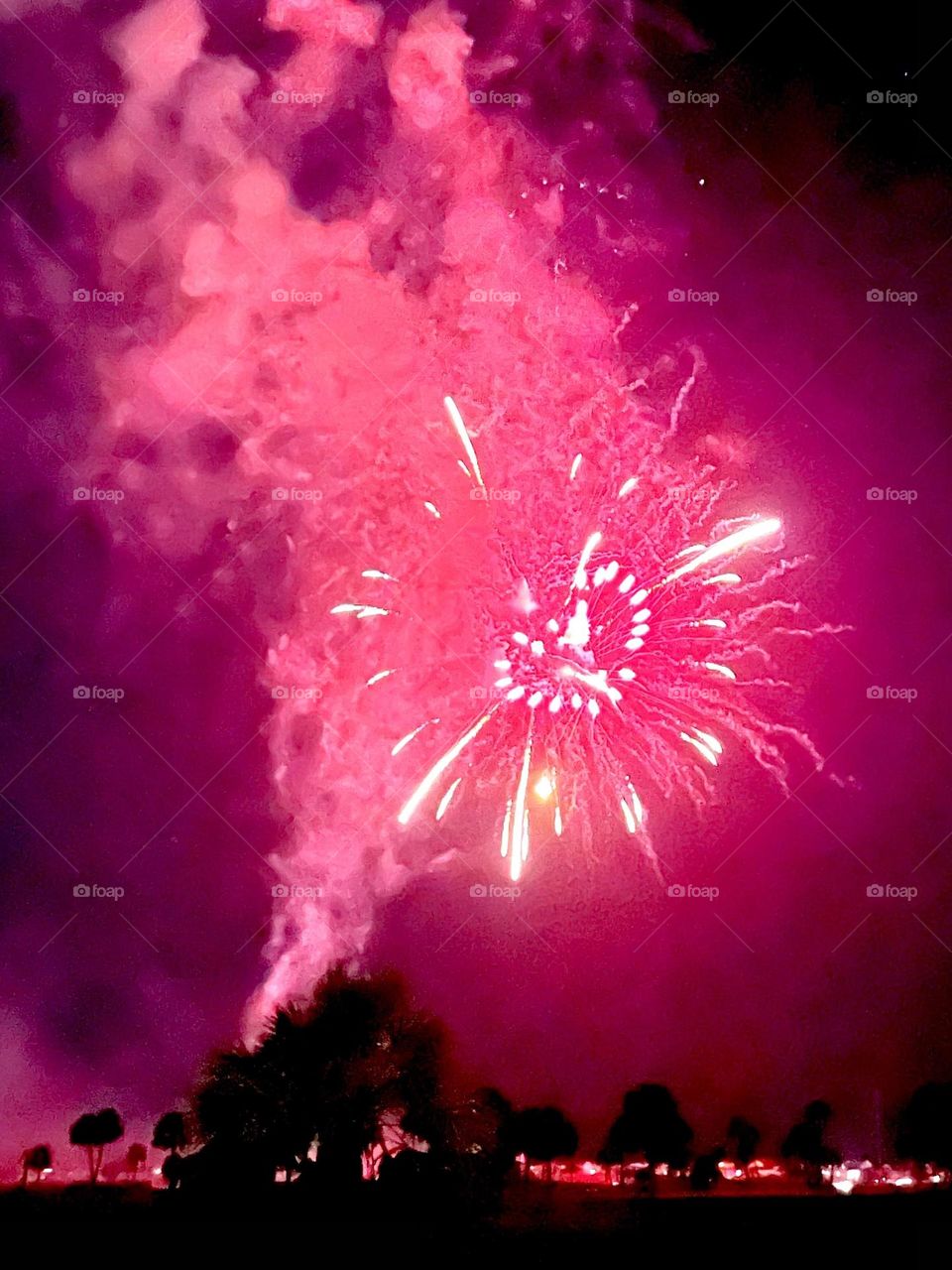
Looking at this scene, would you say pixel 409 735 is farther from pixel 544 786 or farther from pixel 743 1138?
pixel 743 1138

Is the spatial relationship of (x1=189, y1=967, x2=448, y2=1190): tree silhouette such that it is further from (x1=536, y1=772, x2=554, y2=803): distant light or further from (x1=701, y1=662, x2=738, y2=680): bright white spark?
(x1=701, y1=662, x2=738, y2=680): bright white spark

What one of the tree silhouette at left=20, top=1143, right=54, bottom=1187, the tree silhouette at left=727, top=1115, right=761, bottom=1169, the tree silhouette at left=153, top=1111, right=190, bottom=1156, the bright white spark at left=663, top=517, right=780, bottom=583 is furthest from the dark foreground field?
the bright white spark at left=663, top=517, right=780, bottom=583

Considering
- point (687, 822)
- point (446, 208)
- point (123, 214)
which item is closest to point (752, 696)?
point (687, 822)

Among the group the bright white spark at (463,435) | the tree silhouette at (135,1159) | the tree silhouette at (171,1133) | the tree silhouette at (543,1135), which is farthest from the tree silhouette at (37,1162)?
the bright white spark at (463,435)

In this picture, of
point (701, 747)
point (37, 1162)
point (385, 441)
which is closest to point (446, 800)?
point (701, 747)

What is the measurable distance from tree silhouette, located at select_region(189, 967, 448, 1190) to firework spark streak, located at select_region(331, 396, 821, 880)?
4.15 meters

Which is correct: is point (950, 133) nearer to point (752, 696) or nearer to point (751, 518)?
point (751, 518)

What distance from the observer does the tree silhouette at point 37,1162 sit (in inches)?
645

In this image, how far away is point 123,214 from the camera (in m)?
17.7

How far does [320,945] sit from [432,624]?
15.6ft

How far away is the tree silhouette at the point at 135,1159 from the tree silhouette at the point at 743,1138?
26.4ft

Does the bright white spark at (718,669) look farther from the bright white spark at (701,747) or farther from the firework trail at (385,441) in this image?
the bright white spark at (701,747)

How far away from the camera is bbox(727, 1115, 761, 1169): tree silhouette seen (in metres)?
16.7

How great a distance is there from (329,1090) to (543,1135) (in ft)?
14.6
